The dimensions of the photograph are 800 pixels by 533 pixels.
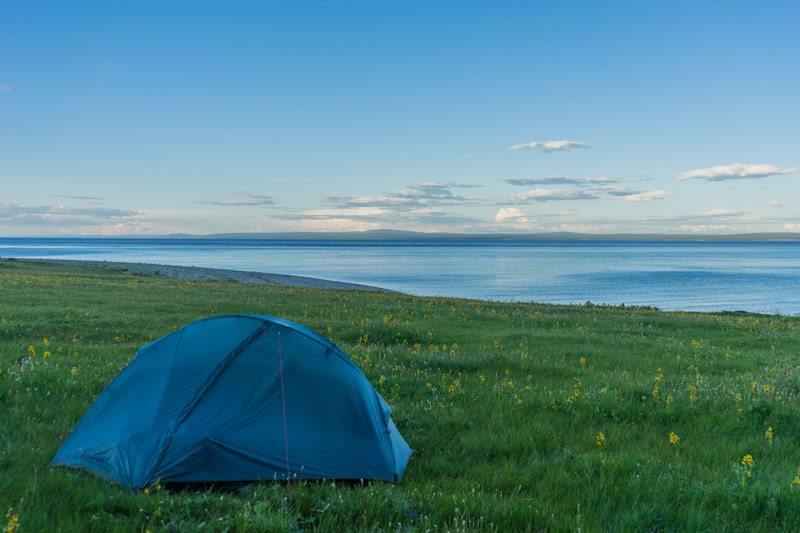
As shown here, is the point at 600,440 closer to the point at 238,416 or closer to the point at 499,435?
the point at 499,435

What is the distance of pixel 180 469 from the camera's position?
6852mm

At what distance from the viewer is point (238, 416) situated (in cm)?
737

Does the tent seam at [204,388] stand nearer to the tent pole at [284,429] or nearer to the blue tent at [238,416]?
the blue tent at [238,416]

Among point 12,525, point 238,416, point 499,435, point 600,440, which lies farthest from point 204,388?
point 600,440

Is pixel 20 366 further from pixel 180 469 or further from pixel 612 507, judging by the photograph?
pixel 612 507

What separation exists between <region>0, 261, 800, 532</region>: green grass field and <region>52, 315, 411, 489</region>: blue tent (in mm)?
321

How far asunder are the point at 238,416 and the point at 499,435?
3.62 m

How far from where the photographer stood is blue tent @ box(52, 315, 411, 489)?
7.00 metres

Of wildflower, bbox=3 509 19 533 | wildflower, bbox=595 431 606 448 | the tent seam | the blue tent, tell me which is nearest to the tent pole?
the blue tent

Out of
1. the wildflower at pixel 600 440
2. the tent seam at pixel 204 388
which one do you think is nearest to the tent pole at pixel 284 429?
the tent seam at pixel 204 388

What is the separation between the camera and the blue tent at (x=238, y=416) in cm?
700

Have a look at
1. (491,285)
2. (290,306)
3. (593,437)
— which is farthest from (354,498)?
(491,285)

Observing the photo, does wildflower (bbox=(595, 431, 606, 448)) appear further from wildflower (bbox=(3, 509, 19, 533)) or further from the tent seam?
wildflower (bbox=(3, 509, 19, 533))

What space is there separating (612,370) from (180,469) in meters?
10.3
